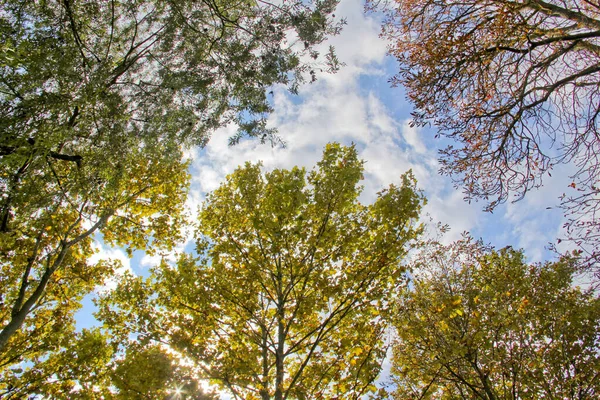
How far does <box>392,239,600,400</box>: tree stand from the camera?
21.0 ft

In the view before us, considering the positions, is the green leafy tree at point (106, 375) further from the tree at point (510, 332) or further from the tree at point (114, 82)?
the tree at point (510, 332)

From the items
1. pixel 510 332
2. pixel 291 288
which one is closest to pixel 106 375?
pixel 291 288

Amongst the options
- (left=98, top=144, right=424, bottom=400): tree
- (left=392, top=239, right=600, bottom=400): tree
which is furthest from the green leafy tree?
(left=392, top=239, right=600, bottom=400): tree

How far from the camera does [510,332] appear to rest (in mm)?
6766

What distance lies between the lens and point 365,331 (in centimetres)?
477

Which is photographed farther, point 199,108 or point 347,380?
point 199,108

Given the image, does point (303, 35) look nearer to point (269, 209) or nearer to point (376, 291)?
point (269, 209)

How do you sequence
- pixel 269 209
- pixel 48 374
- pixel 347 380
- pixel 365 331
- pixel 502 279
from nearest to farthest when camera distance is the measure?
pixel 347 380 → pixel 365 331 → pixel 269 209 → pixel 502 279 → pixel 48 374

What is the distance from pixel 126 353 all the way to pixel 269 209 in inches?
147

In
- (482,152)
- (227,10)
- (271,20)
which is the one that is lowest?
(482,152)

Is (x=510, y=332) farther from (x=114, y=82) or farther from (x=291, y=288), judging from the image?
(x=114, y=82)

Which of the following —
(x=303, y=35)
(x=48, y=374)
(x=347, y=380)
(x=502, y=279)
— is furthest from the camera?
(x=48, y=374)

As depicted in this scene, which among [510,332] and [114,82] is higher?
[114,82]

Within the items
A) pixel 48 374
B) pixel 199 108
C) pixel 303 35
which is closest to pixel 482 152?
pixel 303 35
